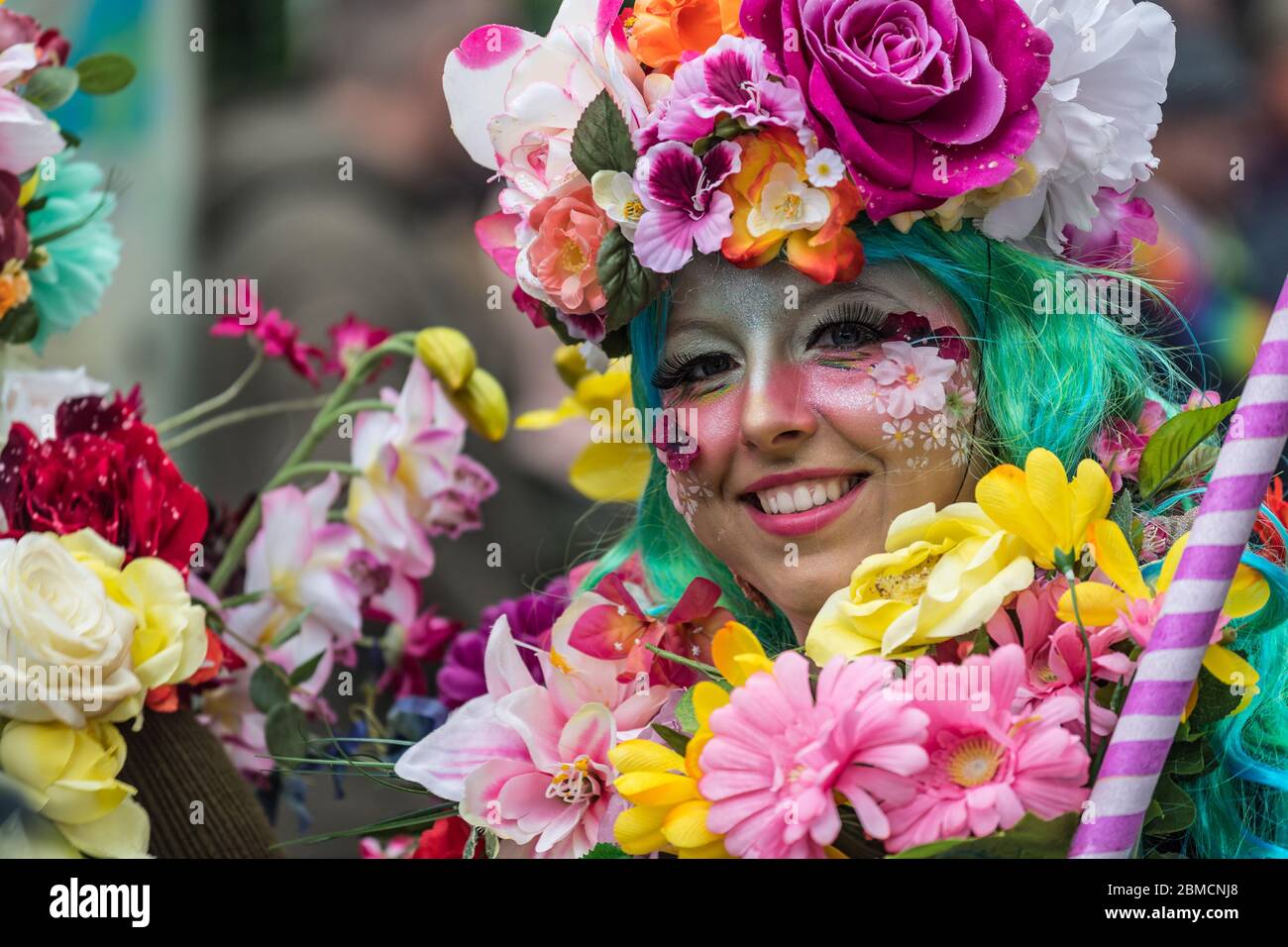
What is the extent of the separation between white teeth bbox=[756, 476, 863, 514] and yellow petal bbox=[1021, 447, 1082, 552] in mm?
218

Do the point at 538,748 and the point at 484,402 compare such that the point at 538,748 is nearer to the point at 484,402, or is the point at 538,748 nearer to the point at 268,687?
the point at 268,687

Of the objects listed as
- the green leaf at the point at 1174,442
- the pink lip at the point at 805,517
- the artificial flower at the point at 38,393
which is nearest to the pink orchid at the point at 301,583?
the artificial flower at the point at 38,393

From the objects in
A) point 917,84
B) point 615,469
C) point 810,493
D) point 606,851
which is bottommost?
point 606,851

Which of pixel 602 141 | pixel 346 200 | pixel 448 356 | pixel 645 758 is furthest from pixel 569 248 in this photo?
pixel 346 200

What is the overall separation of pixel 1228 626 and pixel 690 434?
0.47 meters

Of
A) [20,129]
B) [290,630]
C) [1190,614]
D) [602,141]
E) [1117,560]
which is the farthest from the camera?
[290,630]

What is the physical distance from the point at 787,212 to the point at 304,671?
71 cm

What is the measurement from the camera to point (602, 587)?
1330 mm

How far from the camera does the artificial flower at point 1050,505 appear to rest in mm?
1077

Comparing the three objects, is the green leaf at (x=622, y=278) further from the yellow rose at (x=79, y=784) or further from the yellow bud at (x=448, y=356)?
the yellow rose at (x=79, y=784)

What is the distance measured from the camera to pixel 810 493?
1.28m
